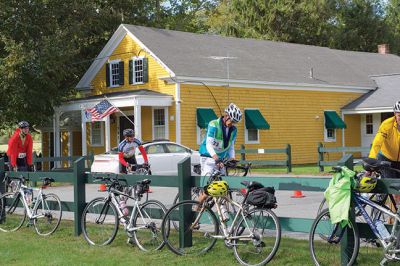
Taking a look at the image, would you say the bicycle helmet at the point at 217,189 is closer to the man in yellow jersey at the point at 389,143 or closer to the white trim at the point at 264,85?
the man in yellow jersey at the point at 389,143

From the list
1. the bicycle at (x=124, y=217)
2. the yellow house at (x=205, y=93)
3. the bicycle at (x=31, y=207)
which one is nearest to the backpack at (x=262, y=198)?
the bicycle at (x=124, y=217)

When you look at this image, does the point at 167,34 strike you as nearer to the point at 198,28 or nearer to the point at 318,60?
the point at 318,60

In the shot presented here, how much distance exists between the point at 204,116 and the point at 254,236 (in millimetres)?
20542

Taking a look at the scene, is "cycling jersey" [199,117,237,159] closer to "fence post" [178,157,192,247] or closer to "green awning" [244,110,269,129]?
"fence post" [178,157,192,247]

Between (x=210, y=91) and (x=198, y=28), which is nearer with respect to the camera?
(x=210, y=91)

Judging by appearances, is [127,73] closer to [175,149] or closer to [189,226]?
[175,149]

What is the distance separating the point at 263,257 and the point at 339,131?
27879mm

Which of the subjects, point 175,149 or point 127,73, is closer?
point 175,149

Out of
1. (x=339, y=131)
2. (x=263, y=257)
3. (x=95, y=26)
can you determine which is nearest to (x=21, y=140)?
(x=263, y=257)

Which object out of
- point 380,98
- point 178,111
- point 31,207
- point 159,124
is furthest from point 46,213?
point 380,98

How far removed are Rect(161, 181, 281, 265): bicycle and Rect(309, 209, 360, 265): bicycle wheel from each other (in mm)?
450

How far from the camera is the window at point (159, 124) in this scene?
92.8ft

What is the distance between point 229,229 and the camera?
7.75m

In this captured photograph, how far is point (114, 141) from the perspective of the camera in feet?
101
